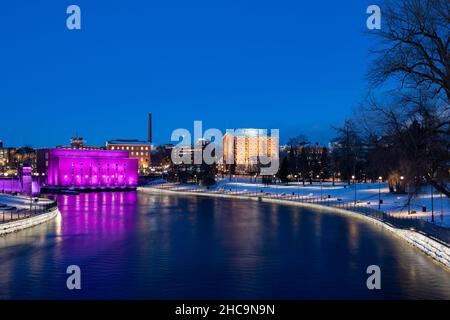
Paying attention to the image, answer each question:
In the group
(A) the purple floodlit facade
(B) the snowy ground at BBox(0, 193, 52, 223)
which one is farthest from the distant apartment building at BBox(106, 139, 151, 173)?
(B) the snowy ground at BBox(0, 193, 52, 223)

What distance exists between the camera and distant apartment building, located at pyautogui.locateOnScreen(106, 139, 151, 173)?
178375 millimetres

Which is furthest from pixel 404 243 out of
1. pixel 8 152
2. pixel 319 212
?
pixel 8 152

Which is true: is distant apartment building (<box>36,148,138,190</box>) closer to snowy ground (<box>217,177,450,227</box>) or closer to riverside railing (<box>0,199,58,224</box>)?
snowy ground (<box>217,177,450,227</box>)

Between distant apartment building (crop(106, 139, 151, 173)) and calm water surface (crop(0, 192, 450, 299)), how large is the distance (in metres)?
141

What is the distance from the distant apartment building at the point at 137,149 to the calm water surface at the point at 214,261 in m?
141

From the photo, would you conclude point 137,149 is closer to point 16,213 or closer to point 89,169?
point 89,169

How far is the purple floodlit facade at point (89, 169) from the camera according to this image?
307ft

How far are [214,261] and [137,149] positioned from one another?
531 ft

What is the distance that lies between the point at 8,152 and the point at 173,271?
19796cm

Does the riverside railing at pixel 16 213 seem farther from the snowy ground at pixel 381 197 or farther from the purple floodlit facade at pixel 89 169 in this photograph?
the purple floodlit facade at pixel 89 169

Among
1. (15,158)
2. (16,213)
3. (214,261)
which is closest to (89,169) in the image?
(16,213)

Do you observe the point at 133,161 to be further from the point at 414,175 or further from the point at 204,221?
the point at 414,175

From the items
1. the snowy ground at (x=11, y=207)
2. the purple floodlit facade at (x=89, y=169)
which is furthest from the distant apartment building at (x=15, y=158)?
the snowy ground at (x=11, y=207)

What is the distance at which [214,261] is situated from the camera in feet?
75.7
